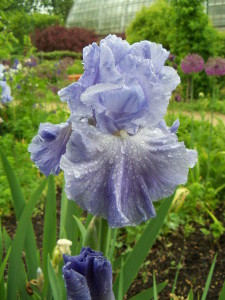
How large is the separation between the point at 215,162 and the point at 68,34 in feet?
57.7

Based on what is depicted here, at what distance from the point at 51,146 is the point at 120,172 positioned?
21 cm

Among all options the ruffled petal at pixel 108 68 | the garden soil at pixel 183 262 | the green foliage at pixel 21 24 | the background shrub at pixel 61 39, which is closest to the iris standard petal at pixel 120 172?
the ruffled petal at pixel 108 68

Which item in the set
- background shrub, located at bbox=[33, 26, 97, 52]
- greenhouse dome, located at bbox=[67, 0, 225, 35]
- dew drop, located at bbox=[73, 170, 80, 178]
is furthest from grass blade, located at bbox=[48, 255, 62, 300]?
greenhouse dome, located at bbox=[67, 0, 225, 35]

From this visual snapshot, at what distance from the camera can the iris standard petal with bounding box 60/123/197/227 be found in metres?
0.72

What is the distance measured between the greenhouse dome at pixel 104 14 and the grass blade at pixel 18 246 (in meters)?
25.7

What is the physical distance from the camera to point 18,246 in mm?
1122

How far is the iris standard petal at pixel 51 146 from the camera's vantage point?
86cm

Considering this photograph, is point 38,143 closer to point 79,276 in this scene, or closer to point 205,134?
point 79,276

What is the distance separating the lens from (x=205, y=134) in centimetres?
346

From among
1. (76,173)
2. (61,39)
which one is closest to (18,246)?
(76,173)

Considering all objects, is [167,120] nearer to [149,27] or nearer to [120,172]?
[120,172]

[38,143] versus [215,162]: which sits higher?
[38,143]

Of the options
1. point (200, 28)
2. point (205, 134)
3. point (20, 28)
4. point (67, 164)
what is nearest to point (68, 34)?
point (200, 28)

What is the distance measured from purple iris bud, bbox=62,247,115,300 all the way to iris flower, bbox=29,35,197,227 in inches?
3.1
